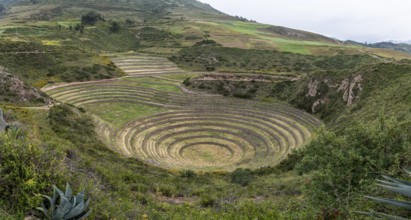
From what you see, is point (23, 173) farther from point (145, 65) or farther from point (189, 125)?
point (145, 65)

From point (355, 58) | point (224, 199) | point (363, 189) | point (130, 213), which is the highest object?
point (355, 58)

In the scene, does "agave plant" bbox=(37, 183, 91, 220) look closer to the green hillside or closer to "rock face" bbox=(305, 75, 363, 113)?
the green hillside

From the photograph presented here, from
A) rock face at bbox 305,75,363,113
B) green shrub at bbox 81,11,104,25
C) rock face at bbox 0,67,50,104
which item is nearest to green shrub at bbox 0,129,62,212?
Answer: rock face at bbox 0,67,50,104

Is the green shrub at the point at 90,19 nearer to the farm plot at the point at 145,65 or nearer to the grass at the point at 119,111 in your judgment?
the farm plot at the point at 145,65

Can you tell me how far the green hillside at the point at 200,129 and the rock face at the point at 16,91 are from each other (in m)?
0.20

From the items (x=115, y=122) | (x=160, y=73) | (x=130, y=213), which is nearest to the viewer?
(x=130, y=213)

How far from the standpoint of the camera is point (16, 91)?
3741cm

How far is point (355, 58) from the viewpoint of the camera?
8056 centimetres

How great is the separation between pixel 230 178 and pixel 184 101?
26.2 meters

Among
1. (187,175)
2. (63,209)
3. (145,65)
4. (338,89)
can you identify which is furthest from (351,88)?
(145,65)

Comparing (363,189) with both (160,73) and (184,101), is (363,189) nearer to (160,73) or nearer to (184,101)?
(184,101)

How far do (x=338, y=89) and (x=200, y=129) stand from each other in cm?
2306

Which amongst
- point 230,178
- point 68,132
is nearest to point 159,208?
point 230,178

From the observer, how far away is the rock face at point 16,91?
36.2m
